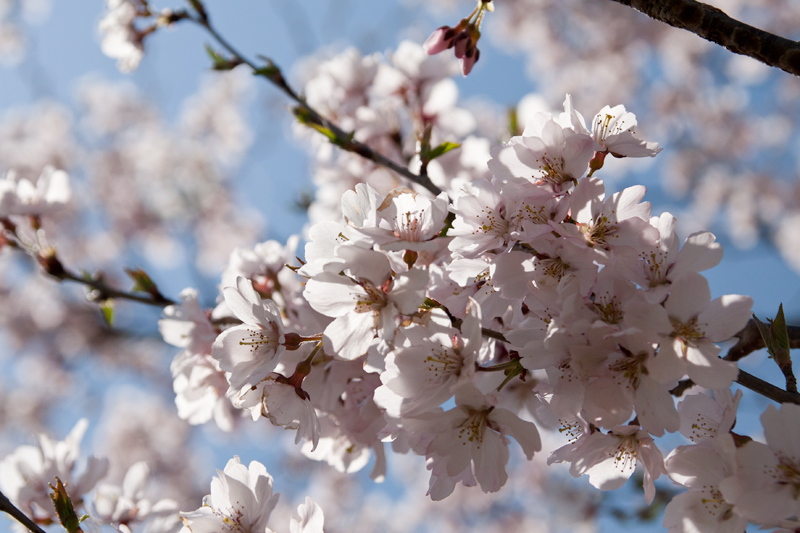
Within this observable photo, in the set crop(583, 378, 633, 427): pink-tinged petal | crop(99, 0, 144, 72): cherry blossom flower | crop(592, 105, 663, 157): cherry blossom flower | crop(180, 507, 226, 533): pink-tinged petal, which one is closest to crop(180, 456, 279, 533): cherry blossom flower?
crop(180, 507, 226, 533): pink-tinged petal

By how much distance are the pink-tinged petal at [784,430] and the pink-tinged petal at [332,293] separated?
0.84 m

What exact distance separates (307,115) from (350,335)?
46.0 inches

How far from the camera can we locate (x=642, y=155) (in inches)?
48.7

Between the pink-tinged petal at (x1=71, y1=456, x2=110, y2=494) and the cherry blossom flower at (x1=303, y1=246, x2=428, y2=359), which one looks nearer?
the cherry blossom flower at (x1=303, y1=246, x2=428, y2=359)

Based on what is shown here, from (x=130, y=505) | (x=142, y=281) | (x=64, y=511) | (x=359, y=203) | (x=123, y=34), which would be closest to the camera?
A: (x=359, y=203)

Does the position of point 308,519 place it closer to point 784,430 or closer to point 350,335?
point 350,335

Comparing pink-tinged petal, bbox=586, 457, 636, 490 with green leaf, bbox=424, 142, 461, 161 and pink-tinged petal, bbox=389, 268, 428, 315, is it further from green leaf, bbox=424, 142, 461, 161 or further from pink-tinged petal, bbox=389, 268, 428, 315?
green leaf, bbox=424, 142, 461, 161

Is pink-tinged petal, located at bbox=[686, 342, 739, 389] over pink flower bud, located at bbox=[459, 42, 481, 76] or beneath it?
beneath

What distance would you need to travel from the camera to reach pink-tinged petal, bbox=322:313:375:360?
1.16 metres

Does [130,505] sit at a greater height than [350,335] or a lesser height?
lesser

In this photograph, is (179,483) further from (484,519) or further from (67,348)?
(484,519)

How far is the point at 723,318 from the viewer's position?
3.44ft

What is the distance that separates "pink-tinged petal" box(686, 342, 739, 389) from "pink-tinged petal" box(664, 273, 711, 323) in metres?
0.08

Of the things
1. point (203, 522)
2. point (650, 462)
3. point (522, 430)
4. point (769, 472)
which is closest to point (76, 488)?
point (203, 522)
